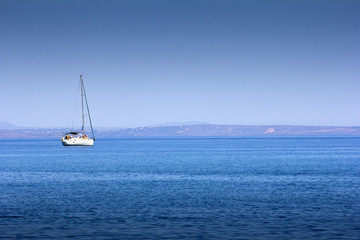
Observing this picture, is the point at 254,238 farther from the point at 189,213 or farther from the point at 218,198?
the point at 218,198

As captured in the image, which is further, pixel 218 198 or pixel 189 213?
pixel 218 198

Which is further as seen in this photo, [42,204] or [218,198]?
[218,198]

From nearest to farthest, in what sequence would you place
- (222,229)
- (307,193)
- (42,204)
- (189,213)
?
(222,229) < (189,213) < (42,204) < (307,193)

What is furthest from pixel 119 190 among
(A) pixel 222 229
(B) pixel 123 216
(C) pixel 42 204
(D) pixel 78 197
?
(A) pixel 222 229

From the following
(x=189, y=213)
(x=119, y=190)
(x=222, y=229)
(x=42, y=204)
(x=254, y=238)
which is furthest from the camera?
(x=119, y=190)

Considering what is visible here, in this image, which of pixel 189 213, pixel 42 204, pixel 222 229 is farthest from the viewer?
pixel 42 204

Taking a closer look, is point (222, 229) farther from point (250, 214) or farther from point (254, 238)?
point (250, 214)

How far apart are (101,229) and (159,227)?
3426mm

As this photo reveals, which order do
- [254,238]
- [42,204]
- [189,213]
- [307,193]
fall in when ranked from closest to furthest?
[254,238] < [189,213] < [42,204] < [307,193]

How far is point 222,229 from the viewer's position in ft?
86.7

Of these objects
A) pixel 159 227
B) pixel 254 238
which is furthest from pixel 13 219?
pixel 254 238

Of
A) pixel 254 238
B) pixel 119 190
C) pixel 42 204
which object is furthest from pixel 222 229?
pixel 119 190

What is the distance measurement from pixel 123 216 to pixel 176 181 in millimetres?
23466

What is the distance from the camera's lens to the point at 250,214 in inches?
1220
